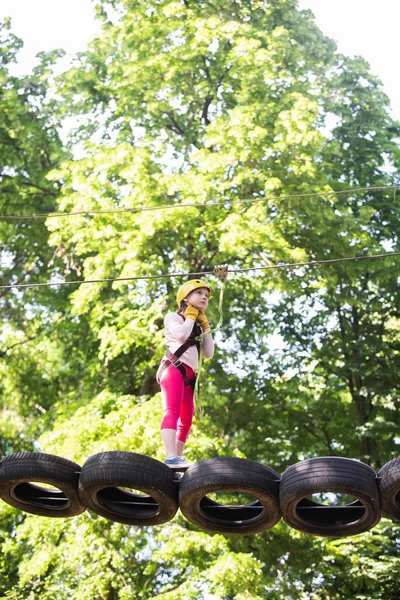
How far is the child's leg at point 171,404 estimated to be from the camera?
629cm

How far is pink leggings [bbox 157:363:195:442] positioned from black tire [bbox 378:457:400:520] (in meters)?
1.66

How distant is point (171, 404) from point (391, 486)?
182 centimetres

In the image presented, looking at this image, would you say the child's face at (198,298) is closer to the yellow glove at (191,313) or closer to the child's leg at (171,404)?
the yellow glove at (191,313)

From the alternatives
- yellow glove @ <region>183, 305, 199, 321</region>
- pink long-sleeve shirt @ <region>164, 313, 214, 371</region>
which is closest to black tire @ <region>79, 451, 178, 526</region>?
pink long-sleeve shirt @ <region>164, 313, 214, 371</region>

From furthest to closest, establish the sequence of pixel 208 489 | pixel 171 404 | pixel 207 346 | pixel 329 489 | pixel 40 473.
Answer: pixel 207 346
pixel 171 404
pixel 40 473
pixel 208 489
pixel 329 489

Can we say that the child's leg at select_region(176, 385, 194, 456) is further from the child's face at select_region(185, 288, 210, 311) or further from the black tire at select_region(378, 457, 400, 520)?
the black tire at select_region(378, 457, 400, 520)

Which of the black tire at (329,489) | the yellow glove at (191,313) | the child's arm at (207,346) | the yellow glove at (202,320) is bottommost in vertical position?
the black tire at (329,489)

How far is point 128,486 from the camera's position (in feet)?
18.6

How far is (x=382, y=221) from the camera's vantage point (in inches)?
664

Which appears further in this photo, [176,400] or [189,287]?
[189,287]

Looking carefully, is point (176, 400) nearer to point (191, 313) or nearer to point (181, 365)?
point (181, 365)

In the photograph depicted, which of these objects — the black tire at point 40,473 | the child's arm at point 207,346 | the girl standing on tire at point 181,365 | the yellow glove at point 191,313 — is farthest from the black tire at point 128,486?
the yellow glove at point 191,313

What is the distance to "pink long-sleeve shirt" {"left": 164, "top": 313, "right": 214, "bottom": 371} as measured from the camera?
642cm

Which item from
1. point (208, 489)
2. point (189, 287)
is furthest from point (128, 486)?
point (189, 287)
